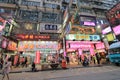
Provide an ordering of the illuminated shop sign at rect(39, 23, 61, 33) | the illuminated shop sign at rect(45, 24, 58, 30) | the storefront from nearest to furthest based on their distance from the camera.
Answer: the storefront, the illuminated shop sign at rect(39, 23, 61, 33), the illuminated shop sign at rect(45, 24, 58, 30)

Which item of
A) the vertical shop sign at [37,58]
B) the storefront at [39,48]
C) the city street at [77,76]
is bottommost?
the city street at [77,76]

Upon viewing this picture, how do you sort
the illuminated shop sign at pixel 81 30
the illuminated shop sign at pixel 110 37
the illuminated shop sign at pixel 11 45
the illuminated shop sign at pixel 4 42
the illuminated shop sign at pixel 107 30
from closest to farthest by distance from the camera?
the illuminated shop sign at pixel 4 42, the illuminated shop sign at pixel 11 45, the illuminated shop sign at pixel 110 37, the illuminated shop sign at pixel 107 30, the illuminated shop sign at pixel 81 30

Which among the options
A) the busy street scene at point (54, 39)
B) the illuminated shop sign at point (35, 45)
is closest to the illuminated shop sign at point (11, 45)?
the busy street scene at point (54, 39)

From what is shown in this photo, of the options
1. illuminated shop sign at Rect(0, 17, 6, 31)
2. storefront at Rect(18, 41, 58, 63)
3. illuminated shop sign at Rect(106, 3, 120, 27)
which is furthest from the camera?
storefront at Rect(18, 41, 58, 63)

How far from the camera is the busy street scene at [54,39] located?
1914cm

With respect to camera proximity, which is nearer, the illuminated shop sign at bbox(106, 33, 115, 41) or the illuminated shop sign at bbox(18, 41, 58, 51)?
the illuminated shop sign at bbox(18, 41, 58, 51)

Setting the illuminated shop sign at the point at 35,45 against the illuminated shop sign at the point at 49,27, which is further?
the illuminated shop sign at the point at 49,27

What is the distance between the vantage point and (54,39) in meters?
26.2

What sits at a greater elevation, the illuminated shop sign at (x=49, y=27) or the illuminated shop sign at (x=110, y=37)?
the illuminated shop sign at (x=49, y=27)

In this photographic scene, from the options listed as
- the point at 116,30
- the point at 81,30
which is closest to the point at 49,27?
the point at 81,30

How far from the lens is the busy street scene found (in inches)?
754

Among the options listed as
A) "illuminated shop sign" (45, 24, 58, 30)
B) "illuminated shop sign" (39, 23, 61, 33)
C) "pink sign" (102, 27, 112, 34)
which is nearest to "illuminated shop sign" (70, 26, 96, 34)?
"pink sign" (102, 27, 112, 34)

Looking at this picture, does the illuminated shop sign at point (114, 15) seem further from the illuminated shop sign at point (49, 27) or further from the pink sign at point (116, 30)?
the illuminated shop sign at point (49, 27)

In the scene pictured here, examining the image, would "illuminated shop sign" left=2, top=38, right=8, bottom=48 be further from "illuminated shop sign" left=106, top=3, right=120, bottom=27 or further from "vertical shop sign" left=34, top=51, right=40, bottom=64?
"illuminated shop sign" left=106, top=3, right=120, bottom=27
